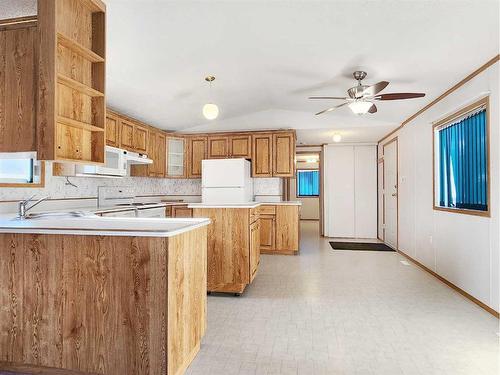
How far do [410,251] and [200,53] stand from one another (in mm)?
4353

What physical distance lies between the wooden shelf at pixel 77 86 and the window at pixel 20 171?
113cm

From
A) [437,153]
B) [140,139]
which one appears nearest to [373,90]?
[437,153]

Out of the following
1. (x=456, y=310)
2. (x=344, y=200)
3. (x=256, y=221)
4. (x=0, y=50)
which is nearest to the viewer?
(x=0, y=50)

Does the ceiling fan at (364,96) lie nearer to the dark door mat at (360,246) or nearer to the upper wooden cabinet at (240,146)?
the upper wooden cabinet at (240,146)

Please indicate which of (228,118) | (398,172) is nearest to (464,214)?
(398,172)

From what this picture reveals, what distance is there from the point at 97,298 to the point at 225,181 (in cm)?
370

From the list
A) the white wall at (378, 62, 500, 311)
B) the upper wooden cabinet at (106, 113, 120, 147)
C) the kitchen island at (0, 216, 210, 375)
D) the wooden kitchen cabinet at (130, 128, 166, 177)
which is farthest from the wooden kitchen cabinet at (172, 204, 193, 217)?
the white wall at (378, 62, 500, 311)

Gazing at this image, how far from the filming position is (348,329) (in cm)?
248

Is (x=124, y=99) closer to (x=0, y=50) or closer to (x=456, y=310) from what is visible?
(x=0, y=50)

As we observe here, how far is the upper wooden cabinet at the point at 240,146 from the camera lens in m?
5.86

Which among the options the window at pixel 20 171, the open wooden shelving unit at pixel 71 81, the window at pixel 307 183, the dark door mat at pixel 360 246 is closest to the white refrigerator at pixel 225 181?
the dark door mat at pixel 360 246

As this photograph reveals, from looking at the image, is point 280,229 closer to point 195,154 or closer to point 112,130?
point 195,154

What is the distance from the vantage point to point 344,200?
7168 millimetres

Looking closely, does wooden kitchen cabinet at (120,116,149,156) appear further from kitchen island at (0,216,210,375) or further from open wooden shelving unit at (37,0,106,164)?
kitchen island at (0,216,210,375)
